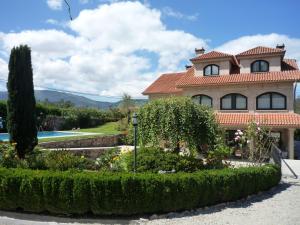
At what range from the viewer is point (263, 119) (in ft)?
78.5

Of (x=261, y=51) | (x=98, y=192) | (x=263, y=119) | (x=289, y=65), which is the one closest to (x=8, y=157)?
(x=98, y=192)

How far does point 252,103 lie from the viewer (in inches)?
998

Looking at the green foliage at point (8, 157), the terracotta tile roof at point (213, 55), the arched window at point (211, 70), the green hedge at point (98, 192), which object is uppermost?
the terracotta tile roof at point (213, 55)

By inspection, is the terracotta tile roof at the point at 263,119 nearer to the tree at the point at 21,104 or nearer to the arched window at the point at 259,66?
the arched window at the point at 259,66

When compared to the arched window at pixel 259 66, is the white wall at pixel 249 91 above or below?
below

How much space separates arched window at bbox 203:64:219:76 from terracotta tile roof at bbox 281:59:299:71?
17.1ft

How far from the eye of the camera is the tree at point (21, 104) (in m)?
14.6

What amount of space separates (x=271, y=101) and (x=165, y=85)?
36.9 ft

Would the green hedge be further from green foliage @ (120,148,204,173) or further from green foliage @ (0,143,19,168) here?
green foliage @ (120,148,204,173)

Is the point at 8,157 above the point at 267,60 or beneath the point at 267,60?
beneath

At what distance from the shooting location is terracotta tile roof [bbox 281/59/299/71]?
83.5 ft

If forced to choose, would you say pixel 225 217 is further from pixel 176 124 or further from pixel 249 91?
pixel 249 91

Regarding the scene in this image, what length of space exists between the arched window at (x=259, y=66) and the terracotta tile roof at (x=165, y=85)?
24.0 feet

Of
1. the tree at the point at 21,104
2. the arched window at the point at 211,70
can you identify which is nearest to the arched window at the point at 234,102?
the arched window at the point at 211,70
